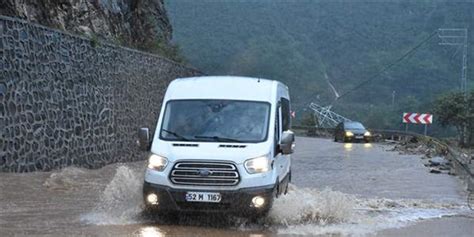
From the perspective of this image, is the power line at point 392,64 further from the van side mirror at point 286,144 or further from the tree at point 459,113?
the van side mirror at point 286,144

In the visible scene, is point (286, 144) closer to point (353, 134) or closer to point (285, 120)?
point (285, 120)

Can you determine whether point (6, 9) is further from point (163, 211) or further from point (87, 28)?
point (163, 211)

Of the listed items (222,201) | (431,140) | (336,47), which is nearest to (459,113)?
(431,140)

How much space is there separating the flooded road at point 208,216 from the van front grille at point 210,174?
0.66m

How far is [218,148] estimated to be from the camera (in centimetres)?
945

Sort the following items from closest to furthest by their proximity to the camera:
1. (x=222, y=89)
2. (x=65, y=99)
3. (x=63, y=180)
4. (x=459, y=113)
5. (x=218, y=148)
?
(x=218, y=148), (x=222, y=89), (x=63, y=180), (x=65, y=99), (x=459, y=113)

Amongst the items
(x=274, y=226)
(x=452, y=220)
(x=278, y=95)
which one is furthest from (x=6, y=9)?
(x=452, y=220)

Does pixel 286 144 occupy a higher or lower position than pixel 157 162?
higher

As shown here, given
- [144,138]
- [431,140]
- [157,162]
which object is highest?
[144,138]

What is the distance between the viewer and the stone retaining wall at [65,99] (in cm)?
1323

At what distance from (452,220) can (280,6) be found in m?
83.1

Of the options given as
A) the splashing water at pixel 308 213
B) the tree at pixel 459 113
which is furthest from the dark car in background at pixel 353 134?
the splashing water at pixel 308 213

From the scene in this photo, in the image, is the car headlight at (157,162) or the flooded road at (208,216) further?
the car headlight at (157,162)

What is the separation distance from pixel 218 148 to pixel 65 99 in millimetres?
7253
